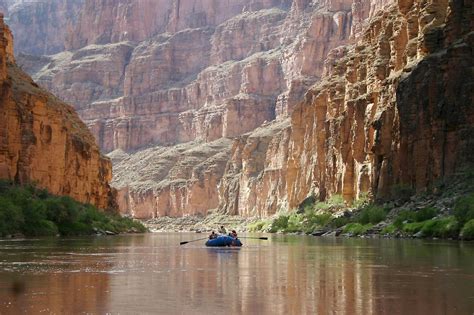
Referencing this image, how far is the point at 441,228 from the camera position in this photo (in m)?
63.3

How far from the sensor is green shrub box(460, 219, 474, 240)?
5704cm

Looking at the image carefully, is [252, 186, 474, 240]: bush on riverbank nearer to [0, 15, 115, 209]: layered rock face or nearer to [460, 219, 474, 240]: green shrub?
[460, 219, 474, 240]: green shrub

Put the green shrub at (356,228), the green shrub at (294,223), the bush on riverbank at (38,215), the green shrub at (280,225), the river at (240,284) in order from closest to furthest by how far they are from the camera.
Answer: the river at (240,284) → the bush on riverbank at (38,215) → the green shrub at (356,228) → the green shrub at (294,223) → the green shrub at (280,225)

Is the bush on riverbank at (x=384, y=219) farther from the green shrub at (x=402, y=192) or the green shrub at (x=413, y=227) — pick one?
the green shrub at (x=402, y=192)

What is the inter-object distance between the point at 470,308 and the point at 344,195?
308 feet

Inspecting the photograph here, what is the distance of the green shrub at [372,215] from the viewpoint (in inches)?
3204

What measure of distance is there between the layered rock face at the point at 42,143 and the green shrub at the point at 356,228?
34.1 metres

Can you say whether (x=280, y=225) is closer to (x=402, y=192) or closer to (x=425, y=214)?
(x=402, y=192)

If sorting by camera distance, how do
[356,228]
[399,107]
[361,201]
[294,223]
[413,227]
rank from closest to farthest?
1. [413,227]
2. [356,228]
3. [399,107]
4. [361,201]
5. [294,223]

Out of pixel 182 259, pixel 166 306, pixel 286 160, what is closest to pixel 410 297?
pixel 166 306

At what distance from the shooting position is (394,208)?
274 ft

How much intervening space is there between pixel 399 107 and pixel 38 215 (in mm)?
37546

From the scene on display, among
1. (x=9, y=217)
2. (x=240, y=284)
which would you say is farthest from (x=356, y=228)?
(x=240, y=284)

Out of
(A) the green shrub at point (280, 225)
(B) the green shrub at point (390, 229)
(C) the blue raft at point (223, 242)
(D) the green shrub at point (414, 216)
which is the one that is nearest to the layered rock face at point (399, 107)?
(D) the green shrub at point (414, 216)
